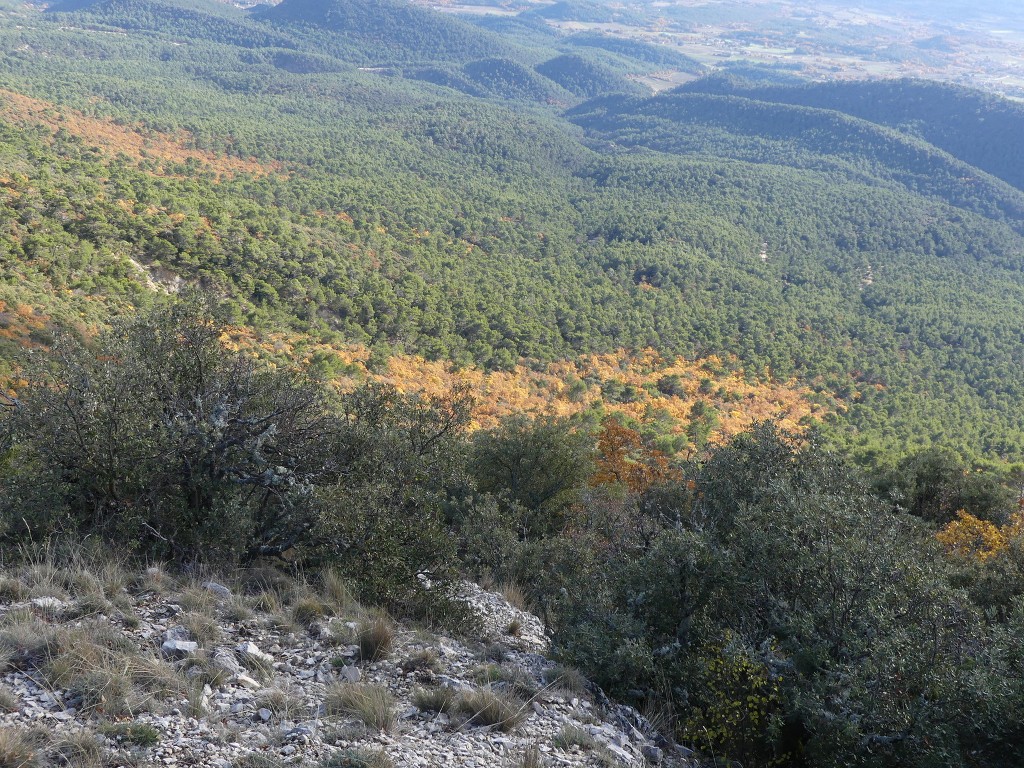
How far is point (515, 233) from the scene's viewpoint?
87125 mm

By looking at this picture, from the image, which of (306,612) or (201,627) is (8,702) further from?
(306,612)

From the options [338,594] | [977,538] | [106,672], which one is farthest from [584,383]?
[106,672]

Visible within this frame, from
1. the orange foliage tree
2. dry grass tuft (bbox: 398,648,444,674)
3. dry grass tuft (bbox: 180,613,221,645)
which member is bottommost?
the orange foliage tree

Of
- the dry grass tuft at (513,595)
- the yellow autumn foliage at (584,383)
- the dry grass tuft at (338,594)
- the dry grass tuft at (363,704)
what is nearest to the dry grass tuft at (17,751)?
the dry grass tuft at (363,704)

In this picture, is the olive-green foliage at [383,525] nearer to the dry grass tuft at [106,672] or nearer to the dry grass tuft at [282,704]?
the dry grass tuft at [282,704]

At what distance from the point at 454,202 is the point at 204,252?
5684 centimetres

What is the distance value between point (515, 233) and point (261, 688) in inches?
3355

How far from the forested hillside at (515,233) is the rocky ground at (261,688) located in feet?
73.7

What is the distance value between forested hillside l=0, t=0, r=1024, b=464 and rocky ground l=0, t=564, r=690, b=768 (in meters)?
22.5

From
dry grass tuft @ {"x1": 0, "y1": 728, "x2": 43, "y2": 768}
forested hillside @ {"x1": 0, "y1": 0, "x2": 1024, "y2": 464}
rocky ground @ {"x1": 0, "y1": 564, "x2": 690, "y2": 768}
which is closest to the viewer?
dry grass tuft @ {"x1": 0, "y1": 728, "x2": 43, "y2": 768}

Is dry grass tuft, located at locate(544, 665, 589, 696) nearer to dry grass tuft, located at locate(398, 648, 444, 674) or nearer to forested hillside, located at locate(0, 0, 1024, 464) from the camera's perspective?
dry grass tuft, located at locate(398, 648, 444, 674)

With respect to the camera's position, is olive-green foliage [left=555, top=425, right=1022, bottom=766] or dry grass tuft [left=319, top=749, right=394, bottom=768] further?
olive-green foliage [left=555, top=425, right=1022, bottom=766]

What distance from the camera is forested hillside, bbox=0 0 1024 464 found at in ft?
139

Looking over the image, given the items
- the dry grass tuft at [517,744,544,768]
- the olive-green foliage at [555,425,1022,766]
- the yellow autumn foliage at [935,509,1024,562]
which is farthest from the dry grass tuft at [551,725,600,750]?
the yellow autumn foliage at [935,509,1024,562]
